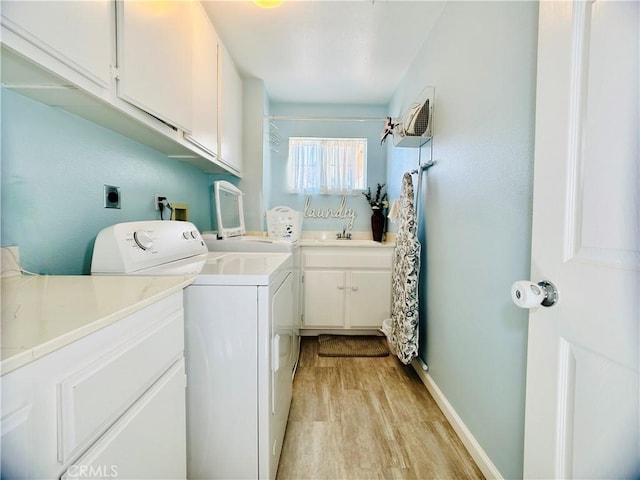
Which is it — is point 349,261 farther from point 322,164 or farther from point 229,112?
point 229,112

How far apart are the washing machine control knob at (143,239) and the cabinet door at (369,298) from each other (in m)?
1.81

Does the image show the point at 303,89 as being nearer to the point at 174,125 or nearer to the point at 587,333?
the point at 174,125

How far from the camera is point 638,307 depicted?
0.47m

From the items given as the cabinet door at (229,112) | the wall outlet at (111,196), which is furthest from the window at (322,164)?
the wall outlet at (111,196)

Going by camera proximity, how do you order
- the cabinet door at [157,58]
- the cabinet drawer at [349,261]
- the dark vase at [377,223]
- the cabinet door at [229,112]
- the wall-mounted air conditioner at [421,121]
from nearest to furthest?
the cabinet door at [157,58], the wall-mounted air conditioner at [421,121], the cabinet door at [229,112], the cabinet drawer at [349,261], the dark vase at [377,223]

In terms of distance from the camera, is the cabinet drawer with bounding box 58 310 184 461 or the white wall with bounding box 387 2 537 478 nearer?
the cabinet drawer with bounding box 58 310 184 461

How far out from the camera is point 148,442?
2.30ft

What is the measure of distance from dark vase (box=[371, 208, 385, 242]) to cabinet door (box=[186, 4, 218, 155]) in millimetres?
1687

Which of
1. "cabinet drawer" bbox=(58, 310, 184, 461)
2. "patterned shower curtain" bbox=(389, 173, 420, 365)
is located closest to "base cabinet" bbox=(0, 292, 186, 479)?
"cabinet drawer" bbox=(58, 310, 184, 461)

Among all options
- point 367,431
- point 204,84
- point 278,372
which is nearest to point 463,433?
point 367,431

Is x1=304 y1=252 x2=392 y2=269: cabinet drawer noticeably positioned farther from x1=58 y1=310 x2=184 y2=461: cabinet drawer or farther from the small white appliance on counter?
x1=58 y1=310 x2=184 y2=461: cabinet drawer

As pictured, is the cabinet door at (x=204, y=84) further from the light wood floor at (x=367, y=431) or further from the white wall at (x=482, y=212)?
the light wood floor at (x=367, y=431)

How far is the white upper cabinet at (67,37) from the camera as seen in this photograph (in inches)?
25.5

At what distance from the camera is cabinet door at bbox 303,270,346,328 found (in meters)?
2.63
